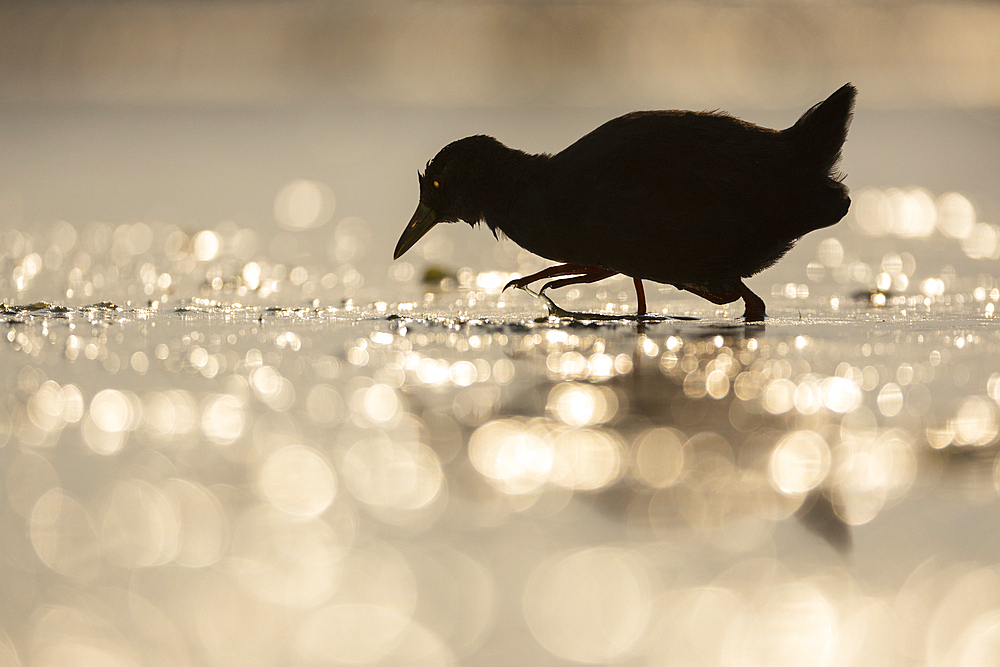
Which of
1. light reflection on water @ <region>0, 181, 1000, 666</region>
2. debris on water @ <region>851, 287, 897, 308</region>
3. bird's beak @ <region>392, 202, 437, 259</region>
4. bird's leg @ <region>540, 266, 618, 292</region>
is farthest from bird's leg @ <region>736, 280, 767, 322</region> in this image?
bird's beak @ <region>392, 202, 437, 259</region>

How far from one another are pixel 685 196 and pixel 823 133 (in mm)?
840

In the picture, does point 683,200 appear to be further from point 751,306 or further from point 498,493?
point 498,493

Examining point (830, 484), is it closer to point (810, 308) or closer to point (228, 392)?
point (228, 392)

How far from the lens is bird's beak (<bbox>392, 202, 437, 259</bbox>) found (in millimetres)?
5389

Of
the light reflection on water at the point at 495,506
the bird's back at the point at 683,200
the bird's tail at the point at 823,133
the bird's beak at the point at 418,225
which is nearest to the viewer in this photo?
the light reflection on water at the point at 495,506

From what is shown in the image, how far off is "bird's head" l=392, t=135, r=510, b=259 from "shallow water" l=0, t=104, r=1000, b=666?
29.6 inches

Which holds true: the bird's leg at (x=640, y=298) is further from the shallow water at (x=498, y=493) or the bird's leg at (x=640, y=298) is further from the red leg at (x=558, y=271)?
the shallow water at (x=498, y=493)

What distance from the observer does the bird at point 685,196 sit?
4.60 meters

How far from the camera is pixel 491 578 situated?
1719mm

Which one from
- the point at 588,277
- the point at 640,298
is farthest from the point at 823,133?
the point at 588,277

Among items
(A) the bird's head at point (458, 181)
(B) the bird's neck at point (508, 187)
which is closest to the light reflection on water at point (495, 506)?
(B) the bird's neck at point (508, 187)

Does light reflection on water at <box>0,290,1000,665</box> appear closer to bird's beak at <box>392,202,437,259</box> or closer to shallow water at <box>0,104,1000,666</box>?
shallow water at <box>0,104,1000,666</box>

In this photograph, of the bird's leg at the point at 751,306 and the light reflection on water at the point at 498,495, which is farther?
the bird's leg at the point at 751,306

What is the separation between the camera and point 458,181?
205 inches
